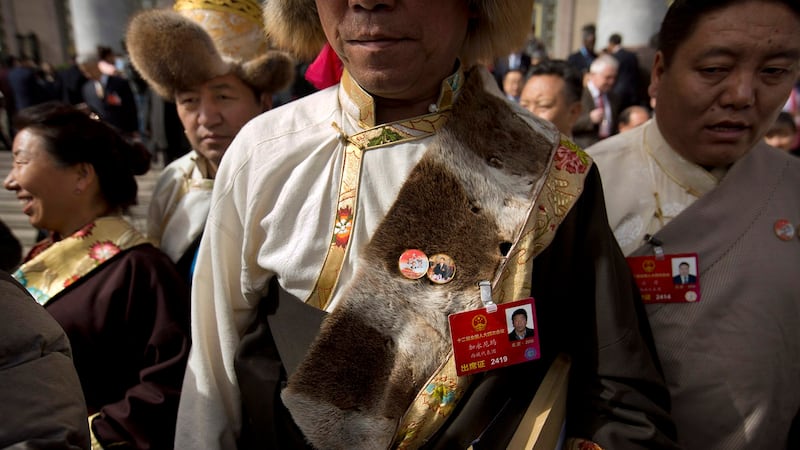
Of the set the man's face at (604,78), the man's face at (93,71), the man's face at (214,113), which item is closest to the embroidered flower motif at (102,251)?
the man's face at (214,113)

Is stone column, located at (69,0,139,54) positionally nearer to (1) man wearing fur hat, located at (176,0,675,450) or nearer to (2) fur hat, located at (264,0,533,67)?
(2) fur hat, located at (264,0,533,67)

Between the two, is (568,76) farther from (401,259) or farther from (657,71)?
(401,259)

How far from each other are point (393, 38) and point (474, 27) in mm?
283

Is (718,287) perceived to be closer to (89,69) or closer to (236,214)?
(236,214)

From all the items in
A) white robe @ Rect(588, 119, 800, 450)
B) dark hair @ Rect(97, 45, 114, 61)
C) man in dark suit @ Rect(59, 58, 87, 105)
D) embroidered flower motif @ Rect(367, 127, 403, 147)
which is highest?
dark hair @ Rect(97, 45, 114, 61)

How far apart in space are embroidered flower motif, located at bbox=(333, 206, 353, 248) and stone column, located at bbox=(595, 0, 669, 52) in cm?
793

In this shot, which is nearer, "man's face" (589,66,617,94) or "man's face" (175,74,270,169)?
"man's face" (175,74,270,169)

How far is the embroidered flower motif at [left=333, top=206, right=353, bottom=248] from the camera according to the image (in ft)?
3.78

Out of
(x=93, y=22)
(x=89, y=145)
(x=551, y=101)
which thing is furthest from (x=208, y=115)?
(x=93, y=22)

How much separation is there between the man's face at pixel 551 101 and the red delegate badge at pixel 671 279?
1.81 meters

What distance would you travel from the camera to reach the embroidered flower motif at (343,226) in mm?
1151

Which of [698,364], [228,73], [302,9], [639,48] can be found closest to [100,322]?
[228,73]

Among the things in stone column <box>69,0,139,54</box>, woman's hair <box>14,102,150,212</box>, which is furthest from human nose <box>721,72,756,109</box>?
stone column <box>69,0,139,54</box>

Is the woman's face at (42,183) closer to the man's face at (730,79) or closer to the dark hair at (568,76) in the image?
the man's face at (730,79)
